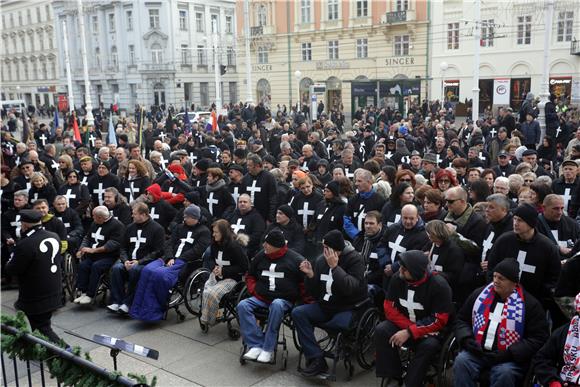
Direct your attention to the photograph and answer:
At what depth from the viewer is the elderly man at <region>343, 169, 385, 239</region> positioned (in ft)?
25.8

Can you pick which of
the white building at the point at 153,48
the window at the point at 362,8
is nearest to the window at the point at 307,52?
the window at the point at 362,8

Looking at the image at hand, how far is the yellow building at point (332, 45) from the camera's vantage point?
41.8 m

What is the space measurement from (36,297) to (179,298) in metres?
1.92

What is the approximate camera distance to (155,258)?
7.79 metres

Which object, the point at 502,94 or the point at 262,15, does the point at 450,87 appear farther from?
the point at 502,94

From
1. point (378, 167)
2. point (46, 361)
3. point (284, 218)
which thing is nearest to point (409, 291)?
point (284, 218)

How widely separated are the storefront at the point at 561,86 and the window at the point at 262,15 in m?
24.1

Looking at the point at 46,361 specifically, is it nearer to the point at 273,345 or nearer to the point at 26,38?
the point at 273,345

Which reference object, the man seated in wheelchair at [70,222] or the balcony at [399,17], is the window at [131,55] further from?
the man seated in wheelchair at [70,222]

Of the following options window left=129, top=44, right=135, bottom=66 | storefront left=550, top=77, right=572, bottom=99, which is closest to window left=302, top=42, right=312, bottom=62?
storefront left=550, top=77, right=572, bottom=99

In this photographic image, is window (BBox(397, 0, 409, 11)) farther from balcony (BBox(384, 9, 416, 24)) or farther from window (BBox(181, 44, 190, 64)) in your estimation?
window (BBox(181, 44, 190, 64))

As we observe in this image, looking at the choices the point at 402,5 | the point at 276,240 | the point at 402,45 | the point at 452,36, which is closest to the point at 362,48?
the point at 402,45

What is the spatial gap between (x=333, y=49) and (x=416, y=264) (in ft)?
141

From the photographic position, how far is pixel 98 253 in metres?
8.20
